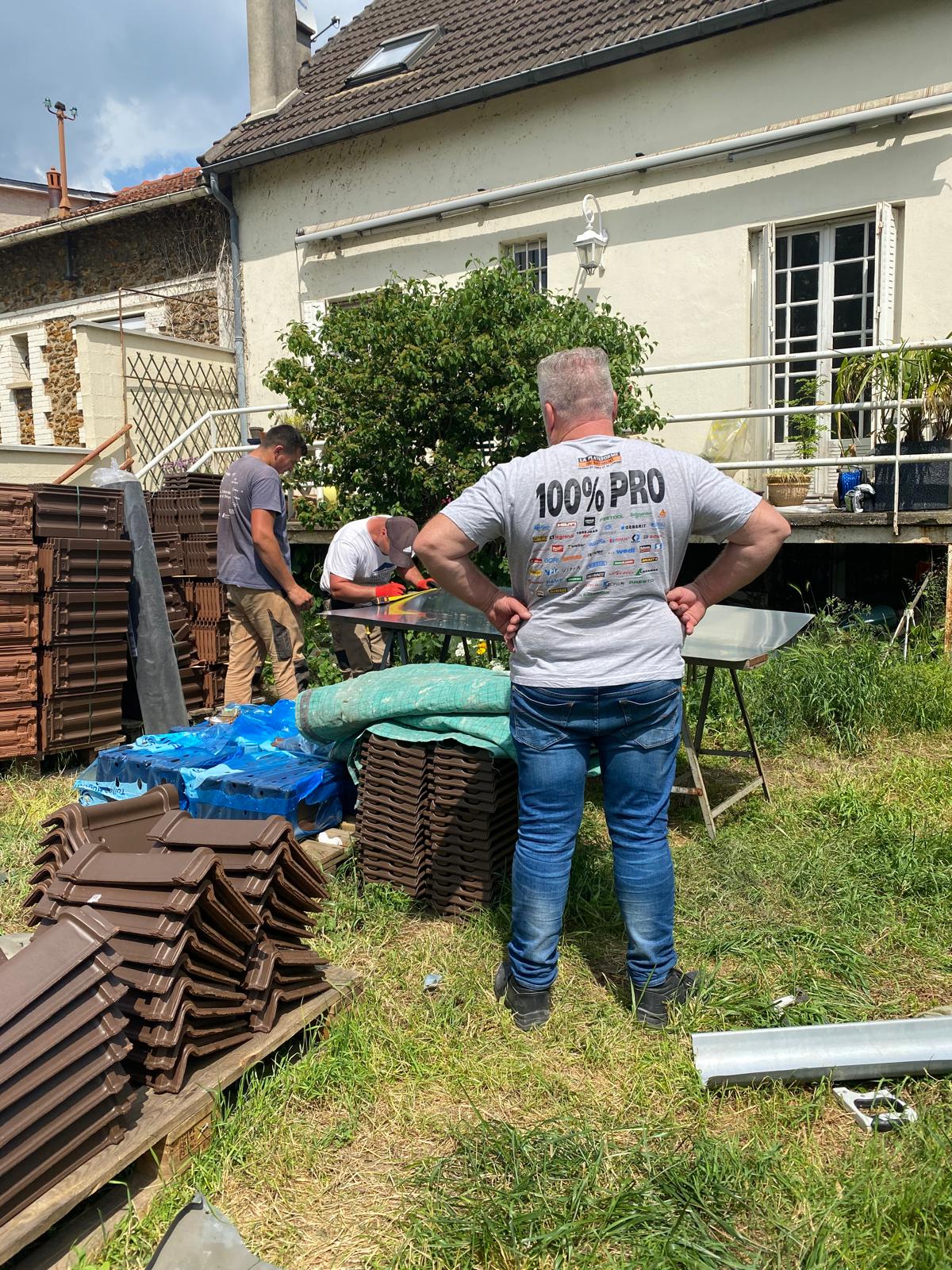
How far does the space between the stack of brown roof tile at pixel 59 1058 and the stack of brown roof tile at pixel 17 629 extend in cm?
410

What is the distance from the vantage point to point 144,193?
622 inches

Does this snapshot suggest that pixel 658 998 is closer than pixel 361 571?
Yes

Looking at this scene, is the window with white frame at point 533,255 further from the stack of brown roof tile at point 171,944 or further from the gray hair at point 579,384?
the stack of brown roof tile at point 171,944

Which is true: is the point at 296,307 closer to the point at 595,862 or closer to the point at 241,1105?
the point at 595,862

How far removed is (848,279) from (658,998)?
27.6ft

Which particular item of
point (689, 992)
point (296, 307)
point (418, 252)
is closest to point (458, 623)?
point (689, 992)

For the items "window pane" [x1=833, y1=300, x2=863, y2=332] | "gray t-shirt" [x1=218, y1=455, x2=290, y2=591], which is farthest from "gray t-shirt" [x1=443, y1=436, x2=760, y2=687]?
"window pane" [x1=833, y1=300, x2=863, y2=332]

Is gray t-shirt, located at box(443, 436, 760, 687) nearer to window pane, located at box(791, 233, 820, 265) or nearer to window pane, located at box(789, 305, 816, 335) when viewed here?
window pane, located at box(789, 305, 816, 335)

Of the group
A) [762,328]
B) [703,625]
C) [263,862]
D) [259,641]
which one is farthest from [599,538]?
[762,328]

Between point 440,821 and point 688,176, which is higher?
point 688,176

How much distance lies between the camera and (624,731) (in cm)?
306

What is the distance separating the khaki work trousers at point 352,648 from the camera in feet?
21.2

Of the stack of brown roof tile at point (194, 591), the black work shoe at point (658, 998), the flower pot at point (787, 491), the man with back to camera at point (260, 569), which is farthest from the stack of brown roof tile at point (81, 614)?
the flower pot at point (787, 491)

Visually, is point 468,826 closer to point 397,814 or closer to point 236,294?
point 397,814
